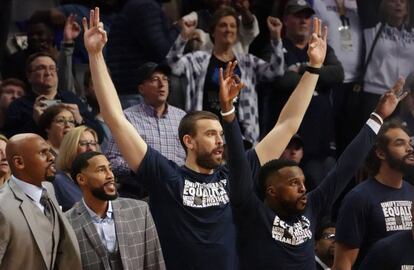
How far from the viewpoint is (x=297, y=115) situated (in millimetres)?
8461

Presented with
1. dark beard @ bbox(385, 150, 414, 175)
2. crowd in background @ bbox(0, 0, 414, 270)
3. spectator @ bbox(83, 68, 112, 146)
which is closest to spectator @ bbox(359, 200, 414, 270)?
dark beard @ bbox(385, 150, 414, 175)

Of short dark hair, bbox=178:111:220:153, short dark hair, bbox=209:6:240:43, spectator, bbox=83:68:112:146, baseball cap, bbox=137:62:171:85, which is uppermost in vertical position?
short dark hair, bbox=178:111:220:153

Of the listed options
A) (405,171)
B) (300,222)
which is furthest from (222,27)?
(300,222)

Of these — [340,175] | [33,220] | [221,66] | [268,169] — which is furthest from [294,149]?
[33,220]

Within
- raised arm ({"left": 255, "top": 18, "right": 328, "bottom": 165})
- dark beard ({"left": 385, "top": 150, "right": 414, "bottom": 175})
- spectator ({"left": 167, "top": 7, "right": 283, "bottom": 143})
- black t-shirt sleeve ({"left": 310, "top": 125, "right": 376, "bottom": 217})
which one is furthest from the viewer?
spectator ({"left": 167, "top": 7, "right": 283, "bottom": 143})

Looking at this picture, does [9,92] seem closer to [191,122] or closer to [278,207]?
[191,122]

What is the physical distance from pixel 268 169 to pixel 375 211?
98 centimetres

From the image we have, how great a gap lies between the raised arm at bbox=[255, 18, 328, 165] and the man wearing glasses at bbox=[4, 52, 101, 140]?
2.13 m

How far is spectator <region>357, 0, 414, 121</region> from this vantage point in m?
11.4

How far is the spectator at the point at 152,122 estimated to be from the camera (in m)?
9.98

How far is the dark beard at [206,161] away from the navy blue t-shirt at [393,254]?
115cm

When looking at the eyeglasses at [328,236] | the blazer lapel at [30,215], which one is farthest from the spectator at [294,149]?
the blazer lapel at [30,215]

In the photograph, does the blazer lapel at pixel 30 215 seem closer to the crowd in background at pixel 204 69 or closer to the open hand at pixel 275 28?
the crowd in background at pixel 204 69

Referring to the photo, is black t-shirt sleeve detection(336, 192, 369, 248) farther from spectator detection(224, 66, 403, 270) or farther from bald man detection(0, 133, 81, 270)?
bald man detection(0, 133, 81, 270)
